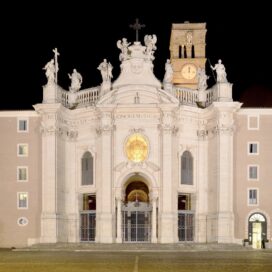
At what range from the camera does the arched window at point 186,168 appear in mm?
69375

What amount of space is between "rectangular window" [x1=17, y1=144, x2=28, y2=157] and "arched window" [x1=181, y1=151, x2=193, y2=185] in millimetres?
14484

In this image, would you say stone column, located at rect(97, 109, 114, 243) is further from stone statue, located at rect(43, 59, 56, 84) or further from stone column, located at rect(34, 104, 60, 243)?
stone statue, located at rect(43, 59, 56, 84)

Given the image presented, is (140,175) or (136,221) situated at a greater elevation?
(140,175)

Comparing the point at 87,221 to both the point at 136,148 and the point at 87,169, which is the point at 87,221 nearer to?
the point at 87,169

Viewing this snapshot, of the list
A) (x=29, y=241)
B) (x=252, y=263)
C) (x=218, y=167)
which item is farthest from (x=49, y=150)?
(x=252, y=263)

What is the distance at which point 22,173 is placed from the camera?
69.8 metres

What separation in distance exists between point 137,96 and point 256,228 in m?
16.2

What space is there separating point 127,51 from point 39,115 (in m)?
10.1

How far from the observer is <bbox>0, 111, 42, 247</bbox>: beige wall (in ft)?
225

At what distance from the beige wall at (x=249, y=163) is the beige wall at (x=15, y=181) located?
Answer: 18.2 m

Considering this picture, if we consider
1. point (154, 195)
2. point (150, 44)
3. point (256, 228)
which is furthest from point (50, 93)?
point (256, 228)

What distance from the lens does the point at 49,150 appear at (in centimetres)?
6800

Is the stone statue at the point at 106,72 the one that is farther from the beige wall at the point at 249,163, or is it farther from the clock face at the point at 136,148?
the beige wall at the point at 249,163

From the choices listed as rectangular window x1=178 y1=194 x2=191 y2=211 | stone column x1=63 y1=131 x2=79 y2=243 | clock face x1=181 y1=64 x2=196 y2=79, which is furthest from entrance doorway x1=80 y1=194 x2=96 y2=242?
clock face x1=181 y1=64 x2=196 y2=79
